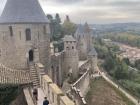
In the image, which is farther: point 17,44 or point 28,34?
point 28,34

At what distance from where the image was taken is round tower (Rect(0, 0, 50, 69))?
21.1m

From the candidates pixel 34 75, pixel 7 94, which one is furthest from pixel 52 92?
pixel 34 75

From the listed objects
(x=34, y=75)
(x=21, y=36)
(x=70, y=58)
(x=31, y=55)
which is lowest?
(x=70, y=58)

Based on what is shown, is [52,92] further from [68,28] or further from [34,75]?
[68,28]

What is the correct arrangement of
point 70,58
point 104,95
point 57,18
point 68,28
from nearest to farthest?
point 70,58 < point 104,95 < point 57,18 < point 68,28

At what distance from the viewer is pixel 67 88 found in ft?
100

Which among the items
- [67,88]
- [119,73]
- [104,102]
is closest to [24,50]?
[67,88]

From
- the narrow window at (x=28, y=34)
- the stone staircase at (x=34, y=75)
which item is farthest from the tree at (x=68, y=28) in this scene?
the stone staircase at (x=34, y=75)

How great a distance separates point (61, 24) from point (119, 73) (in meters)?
16.2

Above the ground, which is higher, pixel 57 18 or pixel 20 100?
pixel 57 18

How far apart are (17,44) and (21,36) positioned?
1.83 ft

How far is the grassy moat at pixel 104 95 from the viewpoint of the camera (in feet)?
135

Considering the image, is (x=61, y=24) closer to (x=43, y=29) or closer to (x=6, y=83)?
(x=43, y=29)

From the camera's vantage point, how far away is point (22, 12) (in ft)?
71.1
